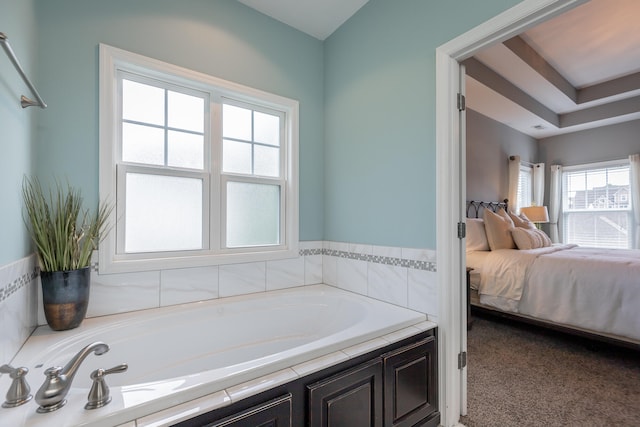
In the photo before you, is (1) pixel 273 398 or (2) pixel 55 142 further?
(2) pixel 55 142

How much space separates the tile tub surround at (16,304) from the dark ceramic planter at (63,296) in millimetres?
62

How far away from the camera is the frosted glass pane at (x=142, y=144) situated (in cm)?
175

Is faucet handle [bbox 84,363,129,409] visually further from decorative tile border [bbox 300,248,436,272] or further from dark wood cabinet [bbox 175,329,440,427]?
decorative tile border [bbox 300,248,436,272]

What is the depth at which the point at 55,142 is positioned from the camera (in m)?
1.48

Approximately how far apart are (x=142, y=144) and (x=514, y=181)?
5262 millimetres

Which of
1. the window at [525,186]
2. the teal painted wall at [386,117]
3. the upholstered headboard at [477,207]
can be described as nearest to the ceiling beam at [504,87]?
the window at [525,186]

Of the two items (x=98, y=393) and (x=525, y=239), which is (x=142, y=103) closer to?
(x=98, y=393)

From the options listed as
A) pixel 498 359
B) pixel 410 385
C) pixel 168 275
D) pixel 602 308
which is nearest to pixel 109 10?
pixel 168 275

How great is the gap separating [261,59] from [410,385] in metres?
2.39

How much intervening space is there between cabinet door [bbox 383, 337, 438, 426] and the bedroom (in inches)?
71.1

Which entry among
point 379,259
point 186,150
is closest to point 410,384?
point 379,259

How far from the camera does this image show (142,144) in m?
1.80

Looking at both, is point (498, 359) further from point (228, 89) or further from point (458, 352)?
point (228, 89)

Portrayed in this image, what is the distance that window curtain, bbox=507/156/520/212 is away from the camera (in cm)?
467
